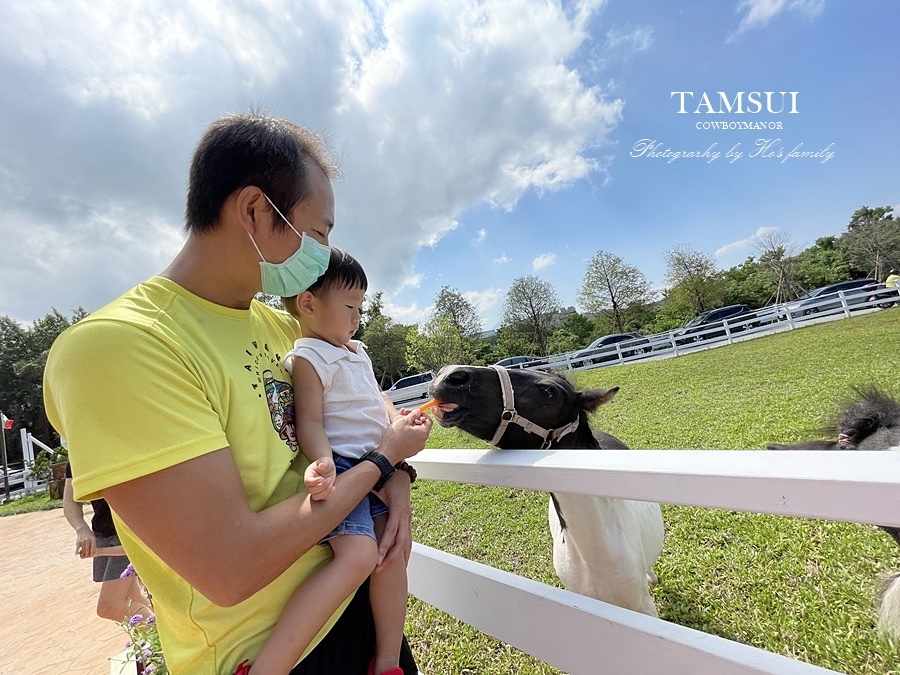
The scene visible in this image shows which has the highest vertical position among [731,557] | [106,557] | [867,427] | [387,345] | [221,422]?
[387,345]

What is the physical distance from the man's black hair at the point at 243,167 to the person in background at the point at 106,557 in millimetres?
2768


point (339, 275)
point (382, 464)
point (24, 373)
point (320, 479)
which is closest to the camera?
point (320, 479)

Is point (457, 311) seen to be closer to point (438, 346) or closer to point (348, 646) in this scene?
point (438, 346)

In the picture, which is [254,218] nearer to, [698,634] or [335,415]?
[335,415]

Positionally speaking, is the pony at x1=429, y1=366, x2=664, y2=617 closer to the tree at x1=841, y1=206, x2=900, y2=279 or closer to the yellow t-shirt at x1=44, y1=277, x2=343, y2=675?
the yellow t-shirt at x1=44, y1=277, x2=343, y2=675

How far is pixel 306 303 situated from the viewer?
157 cm

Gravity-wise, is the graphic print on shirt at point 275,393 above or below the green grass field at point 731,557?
above

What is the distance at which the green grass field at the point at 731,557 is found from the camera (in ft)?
6.52

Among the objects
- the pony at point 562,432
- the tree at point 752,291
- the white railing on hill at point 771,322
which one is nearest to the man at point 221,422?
the pony at point 562,432

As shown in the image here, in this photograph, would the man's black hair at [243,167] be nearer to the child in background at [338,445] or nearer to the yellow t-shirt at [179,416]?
the yellow t-shirt at [179,416]

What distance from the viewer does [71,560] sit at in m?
7.06

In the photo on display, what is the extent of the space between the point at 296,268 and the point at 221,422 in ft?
1.74

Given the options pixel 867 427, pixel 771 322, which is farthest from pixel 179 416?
pixel 771 322

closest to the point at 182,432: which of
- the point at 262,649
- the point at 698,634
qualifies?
the point at 262,649
